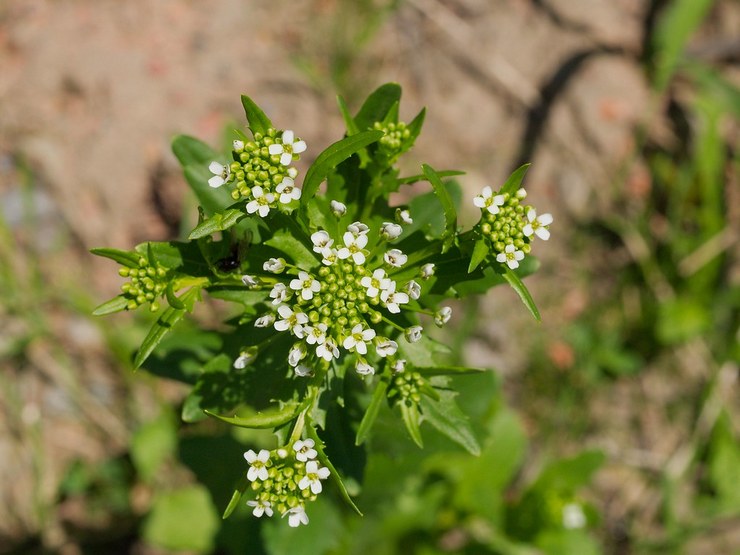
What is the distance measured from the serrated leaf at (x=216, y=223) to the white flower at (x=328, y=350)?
2.23 ft

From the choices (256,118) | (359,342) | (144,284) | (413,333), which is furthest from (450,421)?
(256,118)

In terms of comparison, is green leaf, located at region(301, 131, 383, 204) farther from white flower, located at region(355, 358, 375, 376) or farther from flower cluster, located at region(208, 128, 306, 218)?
white flower, located at region(355, 358, 375, 376)

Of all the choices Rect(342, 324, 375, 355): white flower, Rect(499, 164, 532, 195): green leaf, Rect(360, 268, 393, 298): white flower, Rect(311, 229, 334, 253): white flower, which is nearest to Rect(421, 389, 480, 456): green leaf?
Rect(342, 324, 375, 355): white flower

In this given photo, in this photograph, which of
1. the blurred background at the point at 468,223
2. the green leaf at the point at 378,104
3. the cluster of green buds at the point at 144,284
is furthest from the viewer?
the blurred background at the point at 468,223

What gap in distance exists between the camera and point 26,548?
259 inches

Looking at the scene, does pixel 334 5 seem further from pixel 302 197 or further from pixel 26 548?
pixel 26 548

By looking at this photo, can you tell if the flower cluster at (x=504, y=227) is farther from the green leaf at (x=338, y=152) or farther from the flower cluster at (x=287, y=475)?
the flower cluster at (x=287, y=475)

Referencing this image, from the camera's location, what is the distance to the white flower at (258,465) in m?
3.25

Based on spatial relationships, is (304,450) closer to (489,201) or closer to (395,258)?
(395,258)

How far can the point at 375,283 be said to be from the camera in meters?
3.30

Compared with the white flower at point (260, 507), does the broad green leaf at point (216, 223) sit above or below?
above

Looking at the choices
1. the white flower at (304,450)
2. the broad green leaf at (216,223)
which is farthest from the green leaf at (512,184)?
the white flower at (304,450)

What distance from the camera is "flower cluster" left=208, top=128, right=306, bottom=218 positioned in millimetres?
3242

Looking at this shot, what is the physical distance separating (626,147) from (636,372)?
2.47 metres
